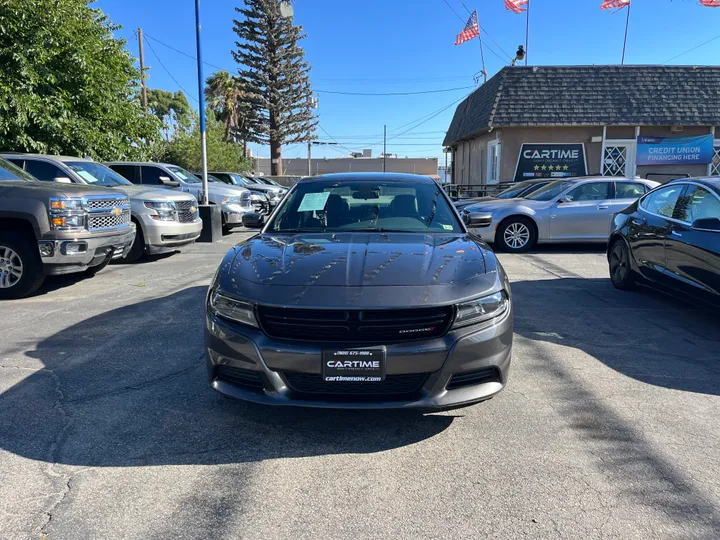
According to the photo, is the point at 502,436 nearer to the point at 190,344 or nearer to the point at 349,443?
the point at 349,443

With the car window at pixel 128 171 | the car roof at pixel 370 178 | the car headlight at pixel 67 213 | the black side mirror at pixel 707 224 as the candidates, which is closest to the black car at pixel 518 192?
the black side mirror at pixel 707 224

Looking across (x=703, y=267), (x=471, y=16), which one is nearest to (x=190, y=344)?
(x=703, y=267)

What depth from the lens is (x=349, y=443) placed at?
304cm

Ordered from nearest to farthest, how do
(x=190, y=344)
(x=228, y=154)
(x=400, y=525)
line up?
1. (x=400, y=525)
2. (x=190, y=344)
3. (x=228, y=154)

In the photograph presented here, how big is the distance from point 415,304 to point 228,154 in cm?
3331

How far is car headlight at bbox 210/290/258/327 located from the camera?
9.62 ft

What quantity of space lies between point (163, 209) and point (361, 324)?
23.8ft

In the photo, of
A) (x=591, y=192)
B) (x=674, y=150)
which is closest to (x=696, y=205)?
(x=591, y=192)

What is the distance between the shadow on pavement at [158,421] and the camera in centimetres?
295

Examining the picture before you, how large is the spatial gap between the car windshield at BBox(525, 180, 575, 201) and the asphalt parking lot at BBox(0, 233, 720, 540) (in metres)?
6.28

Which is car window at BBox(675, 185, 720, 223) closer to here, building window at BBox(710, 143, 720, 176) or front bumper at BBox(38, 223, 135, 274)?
front bumper at BBox(38, 223, 135, 274)

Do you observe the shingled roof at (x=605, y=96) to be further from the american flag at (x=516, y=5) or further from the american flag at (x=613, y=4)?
the american flag at (x=613, y=4)

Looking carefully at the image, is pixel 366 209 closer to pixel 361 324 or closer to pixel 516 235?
pixel 361 324

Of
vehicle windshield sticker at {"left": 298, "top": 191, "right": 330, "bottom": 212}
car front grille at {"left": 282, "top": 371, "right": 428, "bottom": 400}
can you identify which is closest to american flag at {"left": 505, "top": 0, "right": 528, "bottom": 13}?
vehicle windshield sticker at {"left": 298, "top": 191, "right": 330, "bottom": 212}
